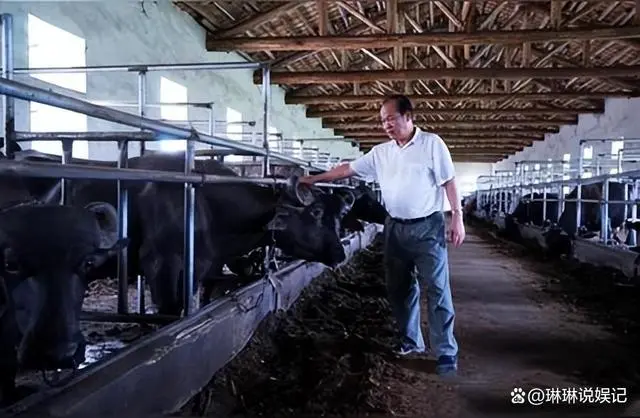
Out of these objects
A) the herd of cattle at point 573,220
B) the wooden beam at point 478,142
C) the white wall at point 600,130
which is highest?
the wooden beam at point 478,142

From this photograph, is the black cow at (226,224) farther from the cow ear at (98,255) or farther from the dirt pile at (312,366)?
the cow ear at (98,255)

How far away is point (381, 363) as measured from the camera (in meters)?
3.86

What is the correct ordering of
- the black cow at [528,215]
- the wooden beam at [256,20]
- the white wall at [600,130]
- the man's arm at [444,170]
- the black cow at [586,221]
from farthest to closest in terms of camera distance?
the white wall at [600,130] → the black cow at [528,215] → the wooden beam at [256,20] → the black cow at [586,221] → the man's arm at [444,170]

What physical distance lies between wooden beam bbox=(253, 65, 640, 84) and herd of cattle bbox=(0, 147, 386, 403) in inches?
391

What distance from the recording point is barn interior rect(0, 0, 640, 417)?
2.98m

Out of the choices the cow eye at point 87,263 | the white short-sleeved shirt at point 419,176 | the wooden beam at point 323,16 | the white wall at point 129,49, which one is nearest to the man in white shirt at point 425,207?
the white short-sleeved shirt at point 419,176

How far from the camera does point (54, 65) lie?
8.55 m

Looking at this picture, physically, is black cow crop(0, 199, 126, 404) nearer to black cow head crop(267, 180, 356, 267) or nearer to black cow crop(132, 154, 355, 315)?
black cow crop(132, 154, 355, 315)

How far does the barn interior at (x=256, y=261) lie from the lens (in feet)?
9.77

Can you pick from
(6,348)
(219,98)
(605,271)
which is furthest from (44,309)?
(219,98)

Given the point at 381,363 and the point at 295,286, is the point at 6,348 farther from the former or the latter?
the point at 295,286

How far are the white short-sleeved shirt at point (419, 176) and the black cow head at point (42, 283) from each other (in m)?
1.91

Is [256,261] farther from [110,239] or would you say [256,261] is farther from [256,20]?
[256,20]

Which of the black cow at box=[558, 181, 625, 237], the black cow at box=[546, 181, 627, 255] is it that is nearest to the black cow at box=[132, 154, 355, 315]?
the black cow at box=[546, 181, 627, 255]
